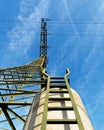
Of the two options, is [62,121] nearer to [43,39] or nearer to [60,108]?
[60,108]

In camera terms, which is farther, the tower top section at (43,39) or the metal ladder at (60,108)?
the tower top section at (43,39)

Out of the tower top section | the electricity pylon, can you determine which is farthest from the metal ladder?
the tower top section

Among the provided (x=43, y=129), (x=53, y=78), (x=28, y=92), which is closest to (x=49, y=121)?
(x=43, y=129)

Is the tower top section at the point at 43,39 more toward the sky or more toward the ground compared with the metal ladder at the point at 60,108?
more toward the sky

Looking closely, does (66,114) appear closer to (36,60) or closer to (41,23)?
(36,60)

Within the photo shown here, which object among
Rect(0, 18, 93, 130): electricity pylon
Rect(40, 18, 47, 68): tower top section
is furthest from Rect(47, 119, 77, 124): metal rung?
Rect(40, 18, 47, 68): tower top section

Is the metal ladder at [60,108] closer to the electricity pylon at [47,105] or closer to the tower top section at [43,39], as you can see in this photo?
the electricity pylon at [47,105]

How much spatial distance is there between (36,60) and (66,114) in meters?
15.4

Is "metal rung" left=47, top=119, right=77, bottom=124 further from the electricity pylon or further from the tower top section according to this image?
the tower top section

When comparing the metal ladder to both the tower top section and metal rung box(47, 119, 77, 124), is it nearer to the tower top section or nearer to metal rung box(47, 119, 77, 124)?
metal rung box(47, 119, 77, 124)

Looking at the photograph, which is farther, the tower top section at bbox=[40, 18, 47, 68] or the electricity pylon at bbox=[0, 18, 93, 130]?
the tower top section at bbox=[40, 18, 47, 68]

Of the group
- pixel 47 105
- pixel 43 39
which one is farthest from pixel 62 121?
pixel 43 39

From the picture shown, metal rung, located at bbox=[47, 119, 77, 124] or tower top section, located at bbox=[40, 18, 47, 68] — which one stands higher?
tower top section, located at bbox=[40, 18, 47, 68]

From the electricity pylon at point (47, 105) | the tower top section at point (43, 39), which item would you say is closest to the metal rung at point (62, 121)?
the electricity pylon at point (47, 105)
